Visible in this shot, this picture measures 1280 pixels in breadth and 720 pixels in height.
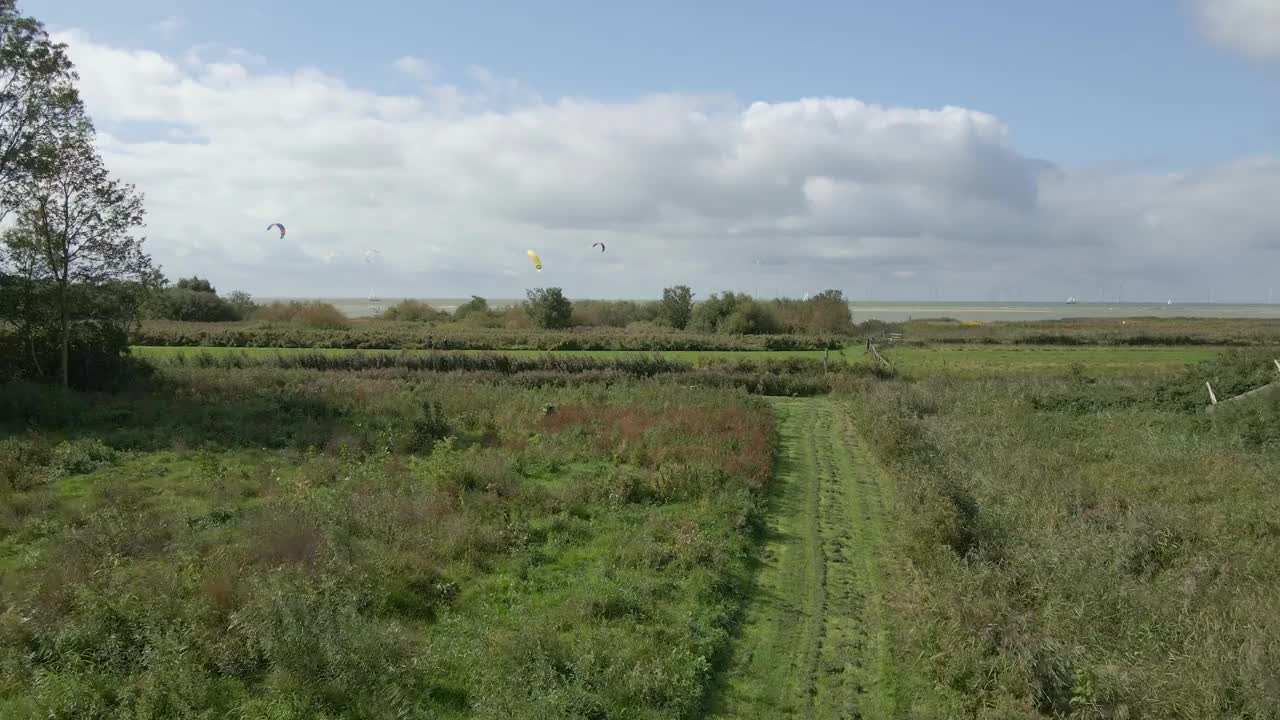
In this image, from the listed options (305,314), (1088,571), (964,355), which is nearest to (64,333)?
(1088,571)

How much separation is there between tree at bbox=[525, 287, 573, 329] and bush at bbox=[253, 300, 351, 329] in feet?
45.1

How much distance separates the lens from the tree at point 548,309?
6144cm

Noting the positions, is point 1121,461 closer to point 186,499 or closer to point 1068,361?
point 186,499

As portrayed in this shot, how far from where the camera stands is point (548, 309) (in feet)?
202

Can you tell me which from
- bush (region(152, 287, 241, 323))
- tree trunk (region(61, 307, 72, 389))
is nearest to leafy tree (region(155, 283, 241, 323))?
bush (region(152, 287, 241, 323))

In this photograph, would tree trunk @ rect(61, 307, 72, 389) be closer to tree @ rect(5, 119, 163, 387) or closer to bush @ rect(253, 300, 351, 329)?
tree @ rect(5, 119, 163, 387)

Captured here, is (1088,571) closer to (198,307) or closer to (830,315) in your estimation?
(830,315)

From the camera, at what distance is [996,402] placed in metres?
25.2

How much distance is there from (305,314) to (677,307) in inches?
1145

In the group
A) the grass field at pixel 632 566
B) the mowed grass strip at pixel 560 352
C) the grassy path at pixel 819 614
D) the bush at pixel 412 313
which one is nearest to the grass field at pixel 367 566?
the grass field at pixel 632 566

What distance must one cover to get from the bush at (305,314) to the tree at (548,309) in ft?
45.1

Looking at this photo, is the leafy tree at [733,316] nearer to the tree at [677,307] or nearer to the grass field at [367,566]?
the tree at [677,307]

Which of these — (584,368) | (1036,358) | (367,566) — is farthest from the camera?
(1036,358)

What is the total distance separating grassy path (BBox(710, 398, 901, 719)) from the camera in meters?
7.73
